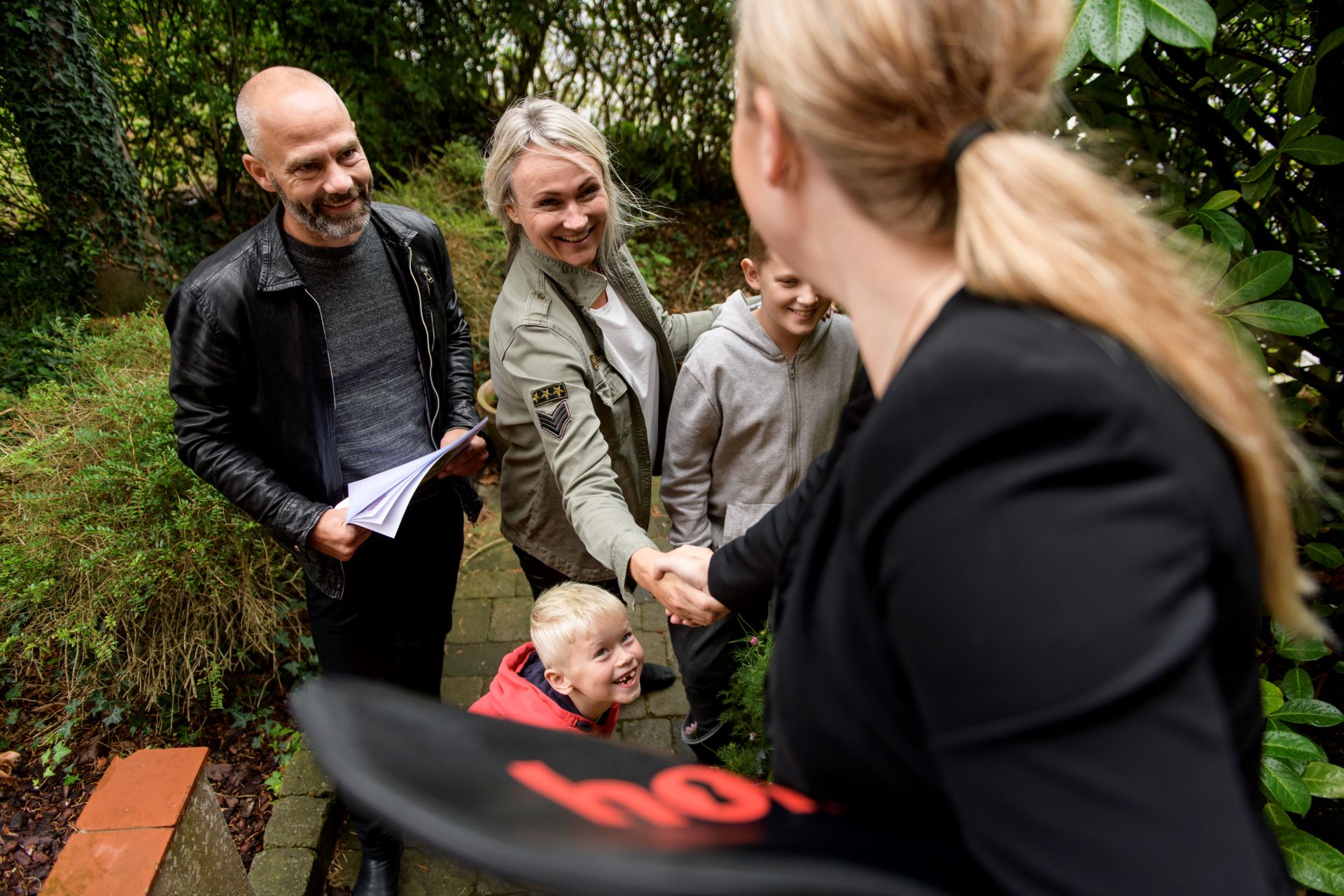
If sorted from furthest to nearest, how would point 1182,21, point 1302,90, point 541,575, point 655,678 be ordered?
point 655,678
point 541,575
point 1302,90
point 1182,21

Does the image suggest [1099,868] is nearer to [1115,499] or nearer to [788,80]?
[1115,499]

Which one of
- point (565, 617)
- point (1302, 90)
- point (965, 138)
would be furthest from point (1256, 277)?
point (565, 617)

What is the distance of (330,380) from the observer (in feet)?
8.02

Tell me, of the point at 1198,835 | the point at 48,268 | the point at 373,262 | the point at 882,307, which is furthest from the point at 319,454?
the point at 48,268

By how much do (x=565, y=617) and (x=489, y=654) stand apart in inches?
62.4

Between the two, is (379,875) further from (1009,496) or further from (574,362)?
(1009,496)

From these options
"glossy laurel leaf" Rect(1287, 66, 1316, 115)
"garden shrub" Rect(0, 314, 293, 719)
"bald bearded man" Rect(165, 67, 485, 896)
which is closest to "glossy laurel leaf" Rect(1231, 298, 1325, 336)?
"glossy laurel leaf" Rect(1287, 66, 1316, 115)

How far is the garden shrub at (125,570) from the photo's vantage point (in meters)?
3.11

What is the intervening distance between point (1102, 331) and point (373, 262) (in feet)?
7.77

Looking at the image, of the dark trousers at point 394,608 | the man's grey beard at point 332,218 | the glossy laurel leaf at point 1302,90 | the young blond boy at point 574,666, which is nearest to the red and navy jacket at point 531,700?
the young blond boy at point 574,666

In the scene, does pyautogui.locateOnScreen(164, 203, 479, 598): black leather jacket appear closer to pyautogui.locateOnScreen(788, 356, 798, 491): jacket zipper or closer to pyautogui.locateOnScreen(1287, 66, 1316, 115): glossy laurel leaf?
pyautogui.locateOnScreen(788, 356, 798, 491): jacket zipper

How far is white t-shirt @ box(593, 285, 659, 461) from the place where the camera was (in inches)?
100

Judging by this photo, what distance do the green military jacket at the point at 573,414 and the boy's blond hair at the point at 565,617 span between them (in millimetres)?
165

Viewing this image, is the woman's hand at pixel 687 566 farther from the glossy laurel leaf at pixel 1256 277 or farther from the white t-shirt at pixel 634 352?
the glossy laurel leaf at pixel 1256 277
